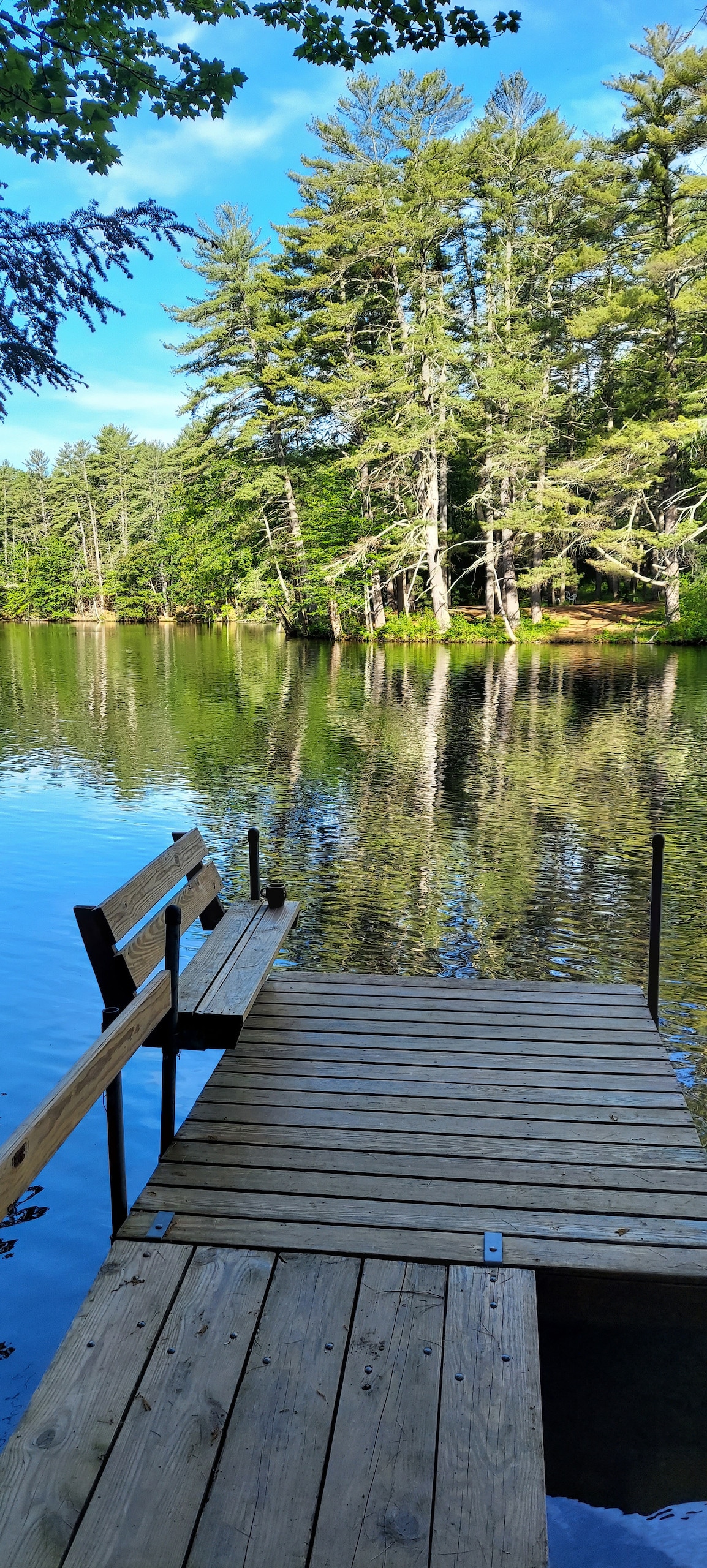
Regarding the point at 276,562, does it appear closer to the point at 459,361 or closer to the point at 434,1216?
the point at 459,361

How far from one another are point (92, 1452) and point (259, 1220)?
100 cm

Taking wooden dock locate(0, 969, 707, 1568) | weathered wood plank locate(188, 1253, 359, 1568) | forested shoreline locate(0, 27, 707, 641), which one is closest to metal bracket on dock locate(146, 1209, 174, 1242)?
wooden dock locate(0, 969, 707, 1568)

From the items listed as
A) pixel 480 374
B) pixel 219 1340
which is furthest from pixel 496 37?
pixel 480 374

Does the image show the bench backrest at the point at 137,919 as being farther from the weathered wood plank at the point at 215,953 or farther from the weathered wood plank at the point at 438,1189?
the weathered wood plank at the point at 438,1189

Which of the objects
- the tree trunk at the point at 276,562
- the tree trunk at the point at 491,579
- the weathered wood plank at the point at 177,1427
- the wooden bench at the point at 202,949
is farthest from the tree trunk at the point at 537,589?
the weathered wood plank at the point at 177,1427

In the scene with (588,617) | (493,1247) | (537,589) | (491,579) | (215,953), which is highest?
(491,579)

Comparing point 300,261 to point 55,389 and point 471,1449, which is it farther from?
point 471,1449

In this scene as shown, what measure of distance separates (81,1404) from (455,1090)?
2.13 meters

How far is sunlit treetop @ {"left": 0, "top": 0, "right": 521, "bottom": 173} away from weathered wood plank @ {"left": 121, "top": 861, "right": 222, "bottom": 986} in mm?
4455

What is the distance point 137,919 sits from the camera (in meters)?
4.36

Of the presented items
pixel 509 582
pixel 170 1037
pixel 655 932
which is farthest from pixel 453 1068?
pixel 509 582

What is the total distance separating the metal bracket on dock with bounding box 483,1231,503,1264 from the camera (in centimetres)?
297

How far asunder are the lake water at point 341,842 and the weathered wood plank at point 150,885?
4.62 ft

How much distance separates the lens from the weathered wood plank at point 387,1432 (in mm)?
2029
